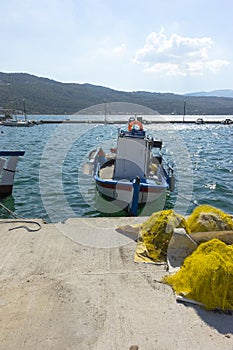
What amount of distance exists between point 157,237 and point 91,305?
6.02 ft

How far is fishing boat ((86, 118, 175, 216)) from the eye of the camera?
10633 millimetres

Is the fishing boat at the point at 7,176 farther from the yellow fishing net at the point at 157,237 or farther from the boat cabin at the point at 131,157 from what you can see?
the yellow fishing net at the point at 157,237

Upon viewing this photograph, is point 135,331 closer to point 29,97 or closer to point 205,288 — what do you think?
point 205,288

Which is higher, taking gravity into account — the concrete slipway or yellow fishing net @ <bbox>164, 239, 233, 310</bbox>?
yellow fishing net @ <bbox>164, 239, 233, 310</bbox>

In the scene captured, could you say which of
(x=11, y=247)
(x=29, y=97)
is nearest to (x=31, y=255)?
(x=11, y=247)

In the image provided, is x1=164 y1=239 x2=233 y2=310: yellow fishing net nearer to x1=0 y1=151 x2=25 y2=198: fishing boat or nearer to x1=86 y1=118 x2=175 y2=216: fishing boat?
A: x1=86 y1=118 x2=175 y2=216: fishing boat

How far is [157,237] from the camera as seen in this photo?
194 inches

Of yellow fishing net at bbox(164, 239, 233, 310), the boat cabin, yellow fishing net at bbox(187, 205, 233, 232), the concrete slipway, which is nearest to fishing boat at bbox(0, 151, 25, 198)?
the boat cabin

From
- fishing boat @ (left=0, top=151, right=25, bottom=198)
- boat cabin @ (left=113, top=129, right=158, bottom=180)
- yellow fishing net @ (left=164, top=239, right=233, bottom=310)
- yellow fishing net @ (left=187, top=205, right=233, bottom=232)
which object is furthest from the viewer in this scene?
boat cabin @ (left=113, top=129, right=158, bottom=180)

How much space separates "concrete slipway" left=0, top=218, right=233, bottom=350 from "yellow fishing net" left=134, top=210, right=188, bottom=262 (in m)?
0.19

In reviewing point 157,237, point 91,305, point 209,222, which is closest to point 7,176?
point 157,237

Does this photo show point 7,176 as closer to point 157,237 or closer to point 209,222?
point 157,237

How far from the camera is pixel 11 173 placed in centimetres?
1190

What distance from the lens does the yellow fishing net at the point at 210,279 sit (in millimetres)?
3445
